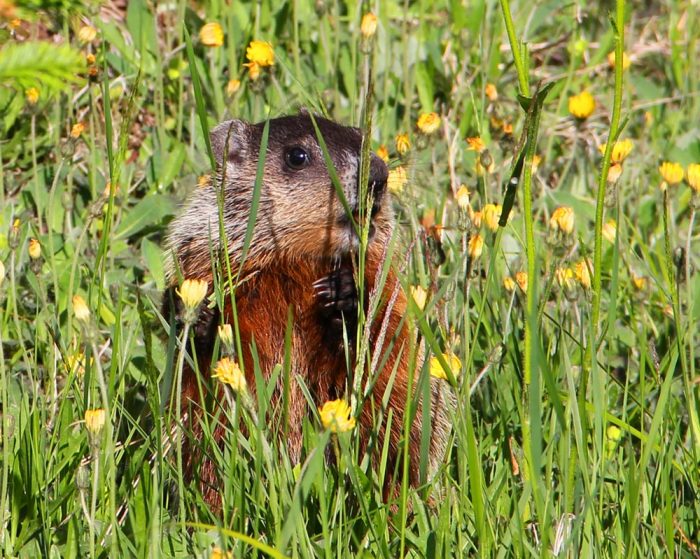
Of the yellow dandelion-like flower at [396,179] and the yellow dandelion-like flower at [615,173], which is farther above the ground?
the yellow dandelion-like flower at [615,173]

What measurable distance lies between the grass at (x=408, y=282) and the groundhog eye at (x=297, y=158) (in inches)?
14.5

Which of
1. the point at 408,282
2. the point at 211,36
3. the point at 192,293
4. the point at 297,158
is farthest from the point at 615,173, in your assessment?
the point at 211,36

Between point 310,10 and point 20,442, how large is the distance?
3.21 meters

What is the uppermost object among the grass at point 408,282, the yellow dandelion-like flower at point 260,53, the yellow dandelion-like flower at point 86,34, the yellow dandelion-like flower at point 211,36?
the yellow dandelion-like flower at point 86,34

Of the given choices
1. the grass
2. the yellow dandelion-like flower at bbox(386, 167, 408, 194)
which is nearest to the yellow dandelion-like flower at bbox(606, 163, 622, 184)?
the grass

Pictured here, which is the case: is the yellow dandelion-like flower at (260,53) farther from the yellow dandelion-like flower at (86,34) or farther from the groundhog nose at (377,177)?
the groundhog nose at (377,177)

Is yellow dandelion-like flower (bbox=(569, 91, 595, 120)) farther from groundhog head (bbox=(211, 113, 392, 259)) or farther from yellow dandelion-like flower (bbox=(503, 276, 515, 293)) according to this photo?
yellow dandelion-like flower (bbox=(503, 276, 515, 293))

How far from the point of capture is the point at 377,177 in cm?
354

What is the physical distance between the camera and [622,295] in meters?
4.18

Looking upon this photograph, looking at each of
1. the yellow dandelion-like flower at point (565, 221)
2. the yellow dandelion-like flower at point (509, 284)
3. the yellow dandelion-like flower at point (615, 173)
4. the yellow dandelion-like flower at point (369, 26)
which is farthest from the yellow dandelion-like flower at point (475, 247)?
the yellow dandelion-like flower at point (369, 26)

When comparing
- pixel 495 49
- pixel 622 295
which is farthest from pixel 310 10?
pixel 622 295

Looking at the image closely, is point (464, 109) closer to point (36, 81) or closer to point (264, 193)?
point (264, 193)

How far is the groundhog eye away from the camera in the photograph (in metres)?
3.88

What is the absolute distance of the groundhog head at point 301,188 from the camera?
143 inches
